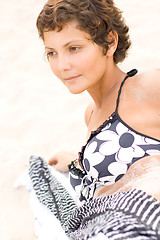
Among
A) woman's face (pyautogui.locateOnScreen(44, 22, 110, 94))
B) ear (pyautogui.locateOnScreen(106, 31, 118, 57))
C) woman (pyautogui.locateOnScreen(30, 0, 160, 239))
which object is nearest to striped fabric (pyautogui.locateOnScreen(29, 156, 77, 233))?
woman (pyautogui.locateOnScreen(30, 0, 160, 239))

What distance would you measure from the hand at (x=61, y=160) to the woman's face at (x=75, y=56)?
3.31 ft

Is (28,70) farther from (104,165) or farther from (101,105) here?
(104,165)

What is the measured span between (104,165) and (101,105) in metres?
0.43

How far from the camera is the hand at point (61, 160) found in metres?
2.48

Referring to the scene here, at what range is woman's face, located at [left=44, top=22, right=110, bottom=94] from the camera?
1483 millimetres

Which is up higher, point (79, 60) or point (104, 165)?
point (79, 60)

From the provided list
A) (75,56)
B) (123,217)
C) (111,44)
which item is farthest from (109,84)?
(123,217)

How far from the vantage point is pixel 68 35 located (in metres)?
1.48

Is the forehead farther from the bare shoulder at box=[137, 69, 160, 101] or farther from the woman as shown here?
the bare shoulder at box=[137, 69, 160, 101]

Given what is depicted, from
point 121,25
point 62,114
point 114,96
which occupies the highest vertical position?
point 62,114

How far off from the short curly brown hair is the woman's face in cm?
3

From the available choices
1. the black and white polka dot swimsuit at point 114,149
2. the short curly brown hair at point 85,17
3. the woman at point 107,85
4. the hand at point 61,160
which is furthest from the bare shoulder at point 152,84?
the hand at point 61,160

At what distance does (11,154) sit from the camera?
282 cm

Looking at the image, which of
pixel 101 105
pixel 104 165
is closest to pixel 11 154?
pixel 101 105
